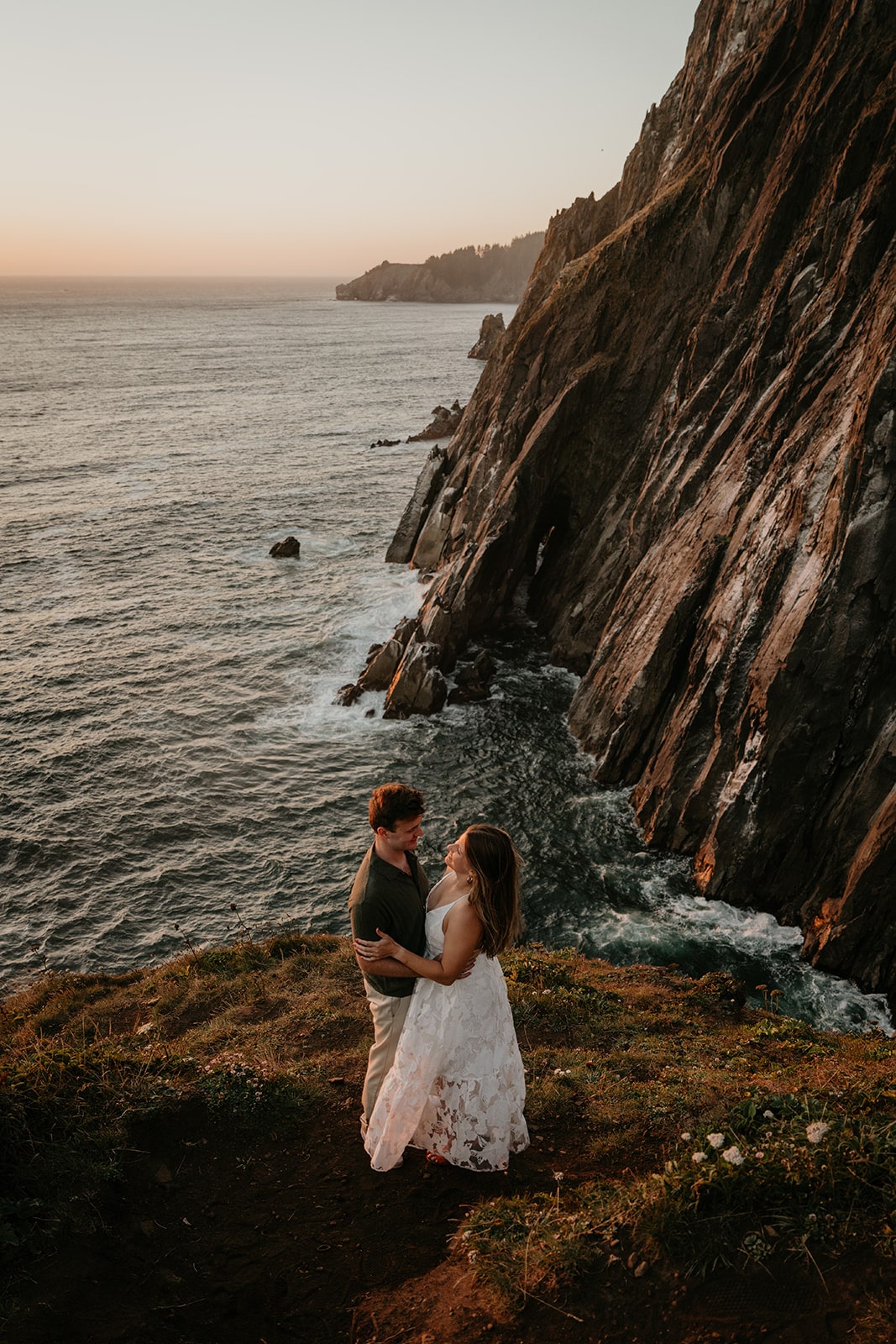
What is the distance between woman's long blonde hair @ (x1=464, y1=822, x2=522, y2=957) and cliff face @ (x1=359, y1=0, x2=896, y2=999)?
1267 cm

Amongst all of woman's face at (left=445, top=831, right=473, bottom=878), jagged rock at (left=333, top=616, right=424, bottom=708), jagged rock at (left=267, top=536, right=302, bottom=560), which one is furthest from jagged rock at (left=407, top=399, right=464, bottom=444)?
woman's face at (left=445, top=831, right=473, bottom=878)

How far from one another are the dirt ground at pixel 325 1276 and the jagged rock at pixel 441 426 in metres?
67.5

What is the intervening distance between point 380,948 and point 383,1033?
1.14 meters

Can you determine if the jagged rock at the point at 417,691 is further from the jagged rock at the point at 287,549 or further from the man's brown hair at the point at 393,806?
the man's brown hair at the point at 393,806

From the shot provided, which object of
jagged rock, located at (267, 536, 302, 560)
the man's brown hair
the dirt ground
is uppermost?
the man's brown hair

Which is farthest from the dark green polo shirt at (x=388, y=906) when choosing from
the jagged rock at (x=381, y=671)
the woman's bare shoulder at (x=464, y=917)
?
the jagged rock at (x=381, y=671)

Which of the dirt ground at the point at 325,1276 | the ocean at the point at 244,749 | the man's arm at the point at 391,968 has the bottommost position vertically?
the ocean at the point at 244,749

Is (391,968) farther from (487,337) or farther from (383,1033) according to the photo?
(487,337)

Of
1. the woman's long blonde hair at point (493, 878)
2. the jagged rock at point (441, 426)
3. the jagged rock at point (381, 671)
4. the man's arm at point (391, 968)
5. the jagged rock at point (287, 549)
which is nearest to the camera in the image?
the woman's long blonde hair at point (493, 878)

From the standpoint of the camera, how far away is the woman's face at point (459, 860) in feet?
20.8

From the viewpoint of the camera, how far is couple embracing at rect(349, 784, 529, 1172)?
6355mm

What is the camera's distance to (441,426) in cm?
7244

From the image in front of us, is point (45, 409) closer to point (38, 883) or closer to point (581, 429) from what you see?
point (581, 429)

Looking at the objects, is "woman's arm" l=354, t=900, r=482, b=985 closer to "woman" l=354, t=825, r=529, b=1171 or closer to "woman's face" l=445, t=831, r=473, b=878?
"woman" l=354, t=825, r=529, b=1171
